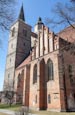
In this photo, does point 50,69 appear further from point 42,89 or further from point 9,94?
point 9,94

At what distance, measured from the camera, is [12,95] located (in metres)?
36.3

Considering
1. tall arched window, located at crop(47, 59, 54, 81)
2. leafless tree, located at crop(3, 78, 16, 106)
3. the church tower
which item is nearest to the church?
tall arched window, located at crop(47, 59, 54, 81)

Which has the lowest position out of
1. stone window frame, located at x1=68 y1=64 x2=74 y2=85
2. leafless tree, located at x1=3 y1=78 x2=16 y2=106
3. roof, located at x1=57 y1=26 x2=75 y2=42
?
leafless tree, located at x1=3 y1=78 x2=16 y2=106

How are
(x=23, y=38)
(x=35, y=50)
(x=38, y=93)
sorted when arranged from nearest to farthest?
(x=38, y=93) < (x=35, y=50) < (x=23, y=38)

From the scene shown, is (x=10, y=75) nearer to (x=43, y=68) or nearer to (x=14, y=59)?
(x=14, y=59)

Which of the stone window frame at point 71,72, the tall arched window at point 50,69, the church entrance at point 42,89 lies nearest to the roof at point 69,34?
the stone window frame at point 71,72

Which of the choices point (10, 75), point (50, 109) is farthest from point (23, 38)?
point (50, 109)

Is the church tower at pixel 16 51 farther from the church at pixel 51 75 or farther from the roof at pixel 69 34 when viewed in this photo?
the roof at pixel 69 34

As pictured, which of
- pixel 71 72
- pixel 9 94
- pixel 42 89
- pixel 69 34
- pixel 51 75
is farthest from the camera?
pixel 9 94

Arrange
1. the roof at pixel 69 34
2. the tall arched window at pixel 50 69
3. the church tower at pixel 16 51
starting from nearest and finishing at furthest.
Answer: the roof at pixel 69 34, the tall arched window at pixel 50 69, the church tower at pixel 16 51

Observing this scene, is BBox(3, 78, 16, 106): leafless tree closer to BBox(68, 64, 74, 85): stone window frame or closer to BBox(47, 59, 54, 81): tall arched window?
BBox(47, 59, 54, 81): tall arched window

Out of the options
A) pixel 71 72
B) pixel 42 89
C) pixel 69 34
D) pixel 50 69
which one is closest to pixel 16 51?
→ pixel 69 34

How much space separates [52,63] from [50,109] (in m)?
7.07

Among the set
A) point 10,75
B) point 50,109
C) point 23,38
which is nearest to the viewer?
point 50,109
